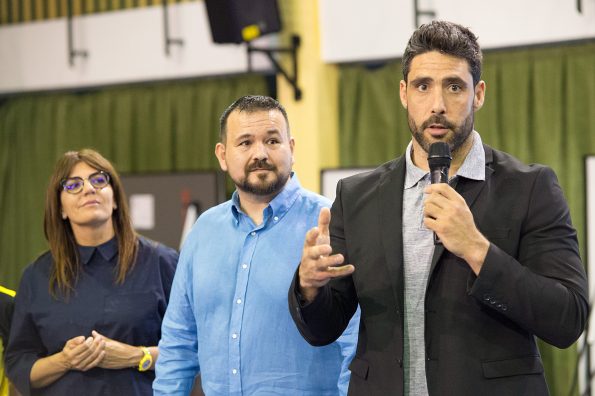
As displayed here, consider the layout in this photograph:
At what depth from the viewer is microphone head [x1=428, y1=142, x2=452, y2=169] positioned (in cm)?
176

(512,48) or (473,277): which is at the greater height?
(512,48)

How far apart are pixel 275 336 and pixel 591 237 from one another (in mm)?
2591

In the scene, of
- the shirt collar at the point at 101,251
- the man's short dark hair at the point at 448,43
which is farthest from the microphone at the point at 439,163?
the shirt collar at the point at 101,251

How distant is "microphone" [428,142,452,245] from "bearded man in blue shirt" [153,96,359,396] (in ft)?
2.57

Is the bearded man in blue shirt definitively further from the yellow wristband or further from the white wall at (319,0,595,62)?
the white wall at (319,0,595,62)

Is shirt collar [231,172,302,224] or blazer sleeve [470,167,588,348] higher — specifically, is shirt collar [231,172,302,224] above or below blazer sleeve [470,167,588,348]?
above

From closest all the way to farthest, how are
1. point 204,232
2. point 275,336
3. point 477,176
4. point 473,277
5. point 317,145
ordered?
1. point 473,277
2. point 477,176
3. point 275,336
4. point 204,232
5. point 317,145

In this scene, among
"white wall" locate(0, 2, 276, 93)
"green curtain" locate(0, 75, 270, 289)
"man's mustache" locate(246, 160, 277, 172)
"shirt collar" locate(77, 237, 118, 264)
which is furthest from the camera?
"green curtain" locate(0, 75, 270, 289)

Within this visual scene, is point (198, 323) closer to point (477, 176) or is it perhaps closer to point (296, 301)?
point (296, 301)

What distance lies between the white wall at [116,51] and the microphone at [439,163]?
148 inches

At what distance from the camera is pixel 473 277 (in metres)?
1.75

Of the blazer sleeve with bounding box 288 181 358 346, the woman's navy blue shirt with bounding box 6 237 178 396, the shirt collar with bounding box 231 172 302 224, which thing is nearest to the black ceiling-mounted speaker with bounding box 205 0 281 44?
the woman's navy blue shirt with bounding box 6 237 178 396

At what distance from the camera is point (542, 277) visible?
173 cm

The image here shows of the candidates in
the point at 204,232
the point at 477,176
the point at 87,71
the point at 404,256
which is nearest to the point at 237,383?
the point at 204,232
